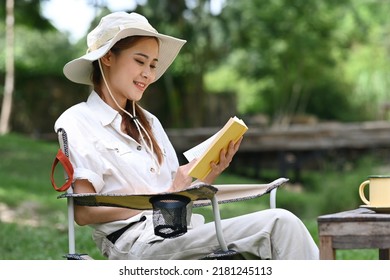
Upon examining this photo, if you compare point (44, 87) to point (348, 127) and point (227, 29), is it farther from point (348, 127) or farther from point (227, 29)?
point (348, 127)

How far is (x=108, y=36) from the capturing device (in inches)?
125

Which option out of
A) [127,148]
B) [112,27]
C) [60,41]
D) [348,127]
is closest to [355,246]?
[127,148]

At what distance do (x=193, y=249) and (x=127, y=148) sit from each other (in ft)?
1.56

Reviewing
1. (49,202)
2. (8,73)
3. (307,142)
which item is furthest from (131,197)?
(8,73)

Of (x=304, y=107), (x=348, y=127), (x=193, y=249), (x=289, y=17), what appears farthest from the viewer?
(x=304, y=107)

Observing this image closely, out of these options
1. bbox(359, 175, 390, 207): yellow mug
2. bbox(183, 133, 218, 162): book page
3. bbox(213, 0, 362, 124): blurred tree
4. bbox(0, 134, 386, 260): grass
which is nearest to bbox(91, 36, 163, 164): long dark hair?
bbox(183, 133, 218, 162): book page

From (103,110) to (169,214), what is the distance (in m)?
0.52

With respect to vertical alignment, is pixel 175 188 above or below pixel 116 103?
below

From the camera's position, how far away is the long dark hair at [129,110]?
10.3ft

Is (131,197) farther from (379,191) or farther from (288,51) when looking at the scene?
(288,51)

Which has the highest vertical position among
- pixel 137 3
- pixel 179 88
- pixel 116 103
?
pixel 137 3

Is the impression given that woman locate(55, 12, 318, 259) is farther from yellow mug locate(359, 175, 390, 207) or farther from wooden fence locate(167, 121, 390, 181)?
wooden fence locate(167, 121, 390, 181)

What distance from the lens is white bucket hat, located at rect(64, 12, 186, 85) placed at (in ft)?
10.1

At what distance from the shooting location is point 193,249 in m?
2.84
